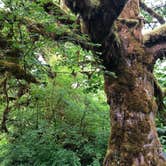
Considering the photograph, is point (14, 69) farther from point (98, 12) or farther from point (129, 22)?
point (129, 22)

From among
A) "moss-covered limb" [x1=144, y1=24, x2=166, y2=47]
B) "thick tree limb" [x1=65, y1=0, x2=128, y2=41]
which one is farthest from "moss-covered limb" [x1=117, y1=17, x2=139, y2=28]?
"thick tree limb" [x1=65, y1=0, x2=128, y2=41]

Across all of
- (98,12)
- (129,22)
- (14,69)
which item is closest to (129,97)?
(129,22)

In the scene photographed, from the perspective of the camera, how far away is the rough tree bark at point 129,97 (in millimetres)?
3982

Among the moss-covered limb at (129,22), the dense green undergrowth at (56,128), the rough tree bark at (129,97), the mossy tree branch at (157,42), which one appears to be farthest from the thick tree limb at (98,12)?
the dense green undergrowth at (56,128)

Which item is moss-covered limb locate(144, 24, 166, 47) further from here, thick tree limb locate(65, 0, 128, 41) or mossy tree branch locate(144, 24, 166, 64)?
thick tree limb locate(65, 0, 128, 41)

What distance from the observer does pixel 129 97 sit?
4.14 metres

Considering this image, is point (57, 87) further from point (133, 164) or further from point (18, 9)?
point (18, 9)

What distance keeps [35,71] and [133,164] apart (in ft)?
5.47

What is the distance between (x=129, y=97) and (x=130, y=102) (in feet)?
0.22

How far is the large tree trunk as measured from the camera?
4000mm

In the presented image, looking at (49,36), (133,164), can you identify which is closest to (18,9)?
(49,36)

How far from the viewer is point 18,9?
8.12 ft

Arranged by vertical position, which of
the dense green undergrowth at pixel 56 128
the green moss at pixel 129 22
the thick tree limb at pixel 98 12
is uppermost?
the green moss at pixel 129 22

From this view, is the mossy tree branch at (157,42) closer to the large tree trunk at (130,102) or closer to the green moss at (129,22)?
the large tree trunk at (130,102)
